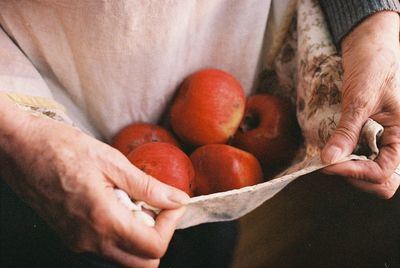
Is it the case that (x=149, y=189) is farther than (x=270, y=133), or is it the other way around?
(x=270, y=133)

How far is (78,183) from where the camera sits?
0.40 m

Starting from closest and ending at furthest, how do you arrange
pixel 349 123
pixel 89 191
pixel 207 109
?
pixel 89 191, pixel 349 123, pixel 207 109

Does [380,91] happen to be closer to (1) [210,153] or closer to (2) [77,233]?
(1) [210,153]

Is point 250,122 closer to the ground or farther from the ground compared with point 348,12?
closer to the ground

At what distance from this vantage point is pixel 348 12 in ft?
1.96

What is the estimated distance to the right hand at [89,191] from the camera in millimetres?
399

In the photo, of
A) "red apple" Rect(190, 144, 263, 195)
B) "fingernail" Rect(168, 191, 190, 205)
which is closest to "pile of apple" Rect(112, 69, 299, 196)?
"red apple" Rect(190, 144, 263, 195)

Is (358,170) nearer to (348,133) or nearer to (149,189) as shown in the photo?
(348,133)

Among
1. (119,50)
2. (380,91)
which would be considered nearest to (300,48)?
(380,91)

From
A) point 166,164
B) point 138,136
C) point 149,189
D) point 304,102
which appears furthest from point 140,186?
point 304,102

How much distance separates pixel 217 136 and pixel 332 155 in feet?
0.67

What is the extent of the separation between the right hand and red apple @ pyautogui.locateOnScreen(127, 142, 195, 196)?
0.10m

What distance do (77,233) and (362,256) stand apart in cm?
51

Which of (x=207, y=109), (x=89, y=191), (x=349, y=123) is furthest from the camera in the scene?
(x=207, y=109)
